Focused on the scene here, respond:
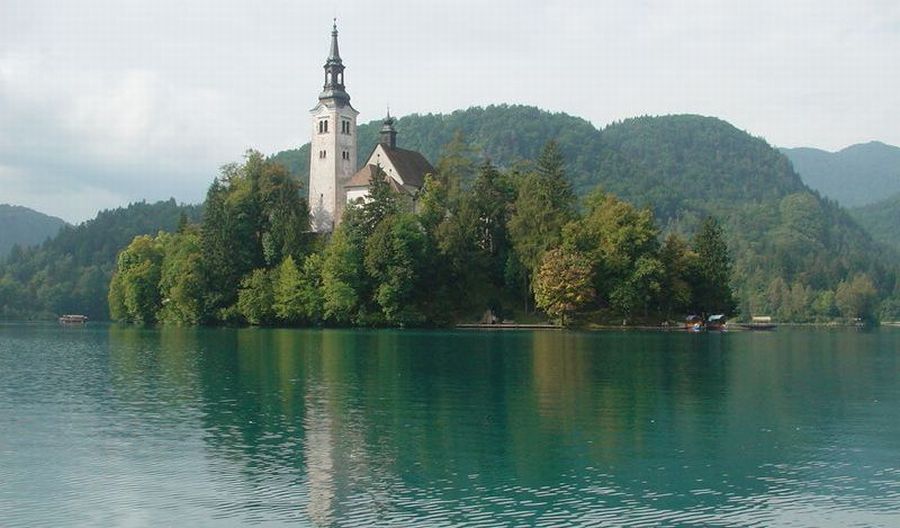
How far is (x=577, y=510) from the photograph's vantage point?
1964cm

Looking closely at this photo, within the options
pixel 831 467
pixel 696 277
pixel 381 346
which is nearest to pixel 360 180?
pixel 696 277

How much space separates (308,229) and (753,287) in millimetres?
111833

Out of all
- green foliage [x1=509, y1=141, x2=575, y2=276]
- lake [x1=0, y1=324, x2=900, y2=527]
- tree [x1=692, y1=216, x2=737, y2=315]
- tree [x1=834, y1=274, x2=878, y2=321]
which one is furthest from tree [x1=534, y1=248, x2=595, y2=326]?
tree [x1=834, y1=274, x2=878, y2=321]

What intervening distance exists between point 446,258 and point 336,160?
26466 mm

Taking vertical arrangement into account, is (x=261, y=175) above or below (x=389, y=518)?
above

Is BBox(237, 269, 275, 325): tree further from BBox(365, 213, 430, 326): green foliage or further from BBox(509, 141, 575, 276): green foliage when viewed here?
BBox(509, 141, 575, 276): green foliage

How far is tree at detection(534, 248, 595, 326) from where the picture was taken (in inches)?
3676

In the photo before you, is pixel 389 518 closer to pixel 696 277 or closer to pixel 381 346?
pixel 381 346

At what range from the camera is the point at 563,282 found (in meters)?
93.2

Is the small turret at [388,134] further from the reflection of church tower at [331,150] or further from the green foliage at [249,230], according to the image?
the green foliage at [249,230]

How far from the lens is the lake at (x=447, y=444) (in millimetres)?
19781

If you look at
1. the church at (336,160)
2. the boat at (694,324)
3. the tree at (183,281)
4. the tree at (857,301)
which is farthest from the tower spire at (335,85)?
the tree at (857,301)

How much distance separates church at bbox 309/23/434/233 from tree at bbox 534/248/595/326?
28796 millimetres

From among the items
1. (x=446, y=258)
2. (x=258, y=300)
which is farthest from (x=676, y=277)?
(x=258, y=300)
